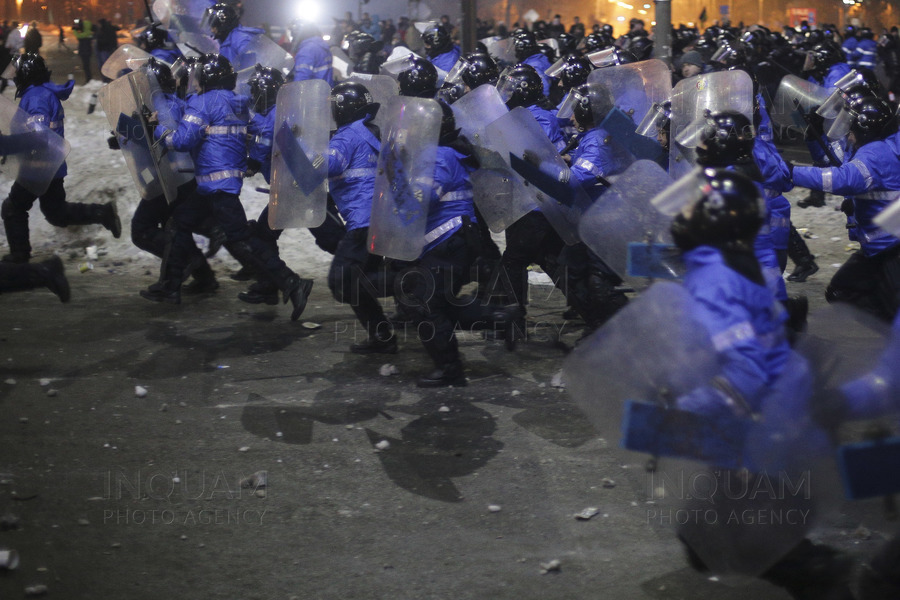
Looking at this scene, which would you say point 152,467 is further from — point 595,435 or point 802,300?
point 802,300

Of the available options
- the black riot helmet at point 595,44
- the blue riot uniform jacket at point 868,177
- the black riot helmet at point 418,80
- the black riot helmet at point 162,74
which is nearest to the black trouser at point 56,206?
the black riot helmet at point 162,74

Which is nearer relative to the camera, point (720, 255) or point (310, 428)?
point (720, 255)

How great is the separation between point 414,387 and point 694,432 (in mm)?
3109

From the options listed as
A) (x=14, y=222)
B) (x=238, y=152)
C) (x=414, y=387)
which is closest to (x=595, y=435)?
(x=414, y=387)

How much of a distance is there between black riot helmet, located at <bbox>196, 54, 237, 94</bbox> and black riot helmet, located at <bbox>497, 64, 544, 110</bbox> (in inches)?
79.8

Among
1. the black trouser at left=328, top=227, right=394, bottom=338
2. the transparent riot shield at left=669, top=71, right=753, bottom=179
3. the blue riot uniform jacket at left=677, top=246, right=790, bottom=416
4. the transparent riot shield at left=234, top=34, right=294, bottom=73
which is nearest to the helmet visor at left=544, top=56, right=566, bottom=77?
the transparent riot shield at left=669, top=71, right=753, bottom=179

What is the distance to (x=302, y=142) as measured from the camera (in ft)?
19.4

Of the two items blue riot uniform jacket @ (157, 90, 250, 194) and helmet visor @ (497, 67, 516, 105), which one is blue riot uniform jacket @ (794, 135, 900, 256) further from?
blue riot uniform jacket @ (157, 90, 250, 194)

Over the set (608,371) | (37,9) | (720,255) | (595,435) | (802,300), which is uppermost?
(37,9)

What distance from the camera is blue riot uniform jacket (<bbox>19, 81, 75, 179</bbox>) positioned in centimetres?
755

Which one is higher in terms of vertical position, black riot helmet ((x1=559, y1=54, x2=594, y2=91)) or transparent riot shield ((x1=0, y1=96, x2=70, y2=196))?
black riot helmet ((x1=559, y1=54, x2=594, y2=91))

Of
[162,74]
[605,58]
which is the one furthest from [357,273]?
[605,58]

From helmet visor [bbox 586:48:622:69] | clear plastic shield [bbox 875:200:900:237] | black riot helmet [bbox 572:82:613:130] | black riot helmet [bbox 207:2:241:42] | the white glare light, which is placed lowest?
clear plastic shield [bbox 875:200:900:237]

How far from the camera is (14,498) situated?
13.4ft
